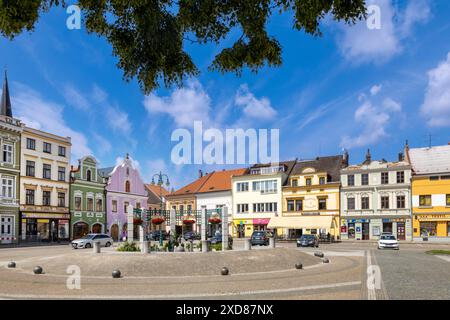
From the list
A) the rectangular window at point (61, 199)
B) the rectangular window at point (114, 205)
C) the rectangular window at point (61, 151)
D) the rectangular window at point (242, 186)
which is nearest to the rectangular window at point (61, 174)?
the rectangular window at point (61, 151)

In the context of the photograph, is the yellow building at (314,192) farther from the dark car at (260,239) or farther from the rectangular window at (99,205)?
the rectangular window at (99,205)

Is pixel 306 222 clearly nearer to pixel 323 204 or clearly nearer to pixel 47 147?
pixel 323 204

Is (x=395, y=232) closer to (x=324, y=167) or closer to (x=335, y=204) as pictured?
(x=335, y=204)

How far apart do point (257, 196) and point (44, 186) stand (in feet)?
96.1

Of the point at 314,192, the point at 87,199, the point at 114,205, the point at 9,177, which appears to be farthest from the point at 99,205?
the point at 314,192

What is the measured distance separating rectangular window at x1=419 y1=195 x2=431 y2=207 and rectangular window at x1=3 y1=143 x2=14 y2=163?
4744 cm

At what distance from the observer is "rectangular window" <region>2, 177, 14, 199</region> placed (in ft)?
163

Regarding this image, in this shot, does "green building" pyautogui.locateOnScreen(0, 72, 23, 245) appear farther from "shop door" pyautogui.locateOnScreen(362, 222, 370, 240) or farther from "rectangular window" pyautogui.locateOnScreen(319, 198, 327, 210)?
"shop door" pyautogui.locateOnScreen(362, 222, 370, 240)

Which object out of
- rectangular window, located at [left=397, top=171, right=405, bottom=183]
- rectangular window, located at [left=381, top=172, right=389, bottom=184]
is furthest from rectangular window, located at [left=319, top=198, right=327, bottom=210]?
rectangular window, located at [left=397, top=171, right=405, bottom=183]

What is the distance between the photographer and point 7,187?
50.4 metres

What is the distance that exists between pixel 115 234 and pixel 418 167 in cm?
4222

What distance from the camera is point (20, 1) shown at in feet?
19.1

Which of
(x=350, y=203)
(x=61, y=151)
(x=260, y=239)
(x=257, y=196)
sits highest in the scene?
(x=61, y=151)
